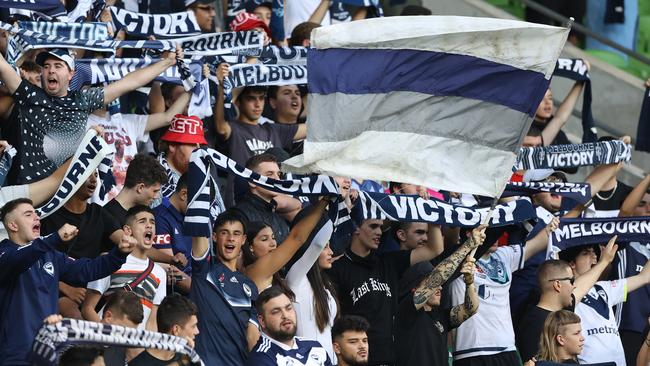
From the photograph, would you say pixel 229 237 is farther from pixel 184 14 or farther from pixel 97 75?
pixel 184 14

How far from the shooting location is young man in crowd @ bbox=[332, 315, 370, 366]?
10766 millimetres

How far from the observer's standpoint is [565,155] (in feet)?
45.0

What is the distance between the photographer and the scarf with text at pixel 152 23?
42.8 feet

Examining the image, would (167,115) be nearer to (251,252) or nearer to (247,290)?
(251,252)

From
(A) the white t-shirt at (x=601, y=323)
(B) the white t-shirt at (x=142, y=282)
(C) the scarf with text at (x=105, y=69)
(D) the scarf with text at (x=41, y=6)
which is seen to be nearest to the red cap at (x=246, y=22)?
(C) the scarf with text at (x=105, y=69)

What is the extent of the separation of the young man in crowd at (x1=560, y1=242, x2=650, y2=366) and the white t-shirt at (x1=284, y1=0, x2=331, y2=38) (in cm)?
392

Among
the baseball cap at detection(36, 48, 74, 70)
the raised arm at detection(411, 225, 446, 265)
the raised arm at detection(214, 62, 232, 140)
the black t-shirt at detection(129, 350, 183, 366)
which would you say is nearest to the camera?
the black t-shirt at detection(129, 350, 183, 366)

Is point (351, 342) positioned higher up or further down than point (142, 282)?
further down

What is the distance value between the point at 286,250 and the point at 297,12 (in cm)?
572

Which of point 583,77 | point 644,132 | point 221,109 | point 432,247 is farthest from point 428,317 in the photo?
point 583,77

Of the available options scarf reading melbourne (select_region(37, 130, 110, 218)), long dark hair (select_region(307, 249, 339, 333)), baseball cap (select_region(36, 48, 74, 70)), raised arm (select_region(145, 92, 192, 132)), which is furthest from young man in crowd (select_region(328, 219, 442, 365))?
baseball cap (select_region(36, 48, 74, 70))

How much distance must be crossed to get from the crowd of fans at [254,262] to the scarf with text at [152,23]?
0.44 metres

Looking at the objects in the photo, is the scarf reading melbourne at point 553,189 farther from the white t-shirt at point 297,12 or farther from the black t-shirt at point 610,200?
the white t-shirt at point 297,12

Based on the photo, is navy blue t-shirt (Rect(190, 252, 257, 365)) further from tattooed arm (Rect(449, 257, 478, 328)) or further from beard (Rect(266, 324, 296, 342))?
tattooed arm (Rect(449, 257, 478, 328))
